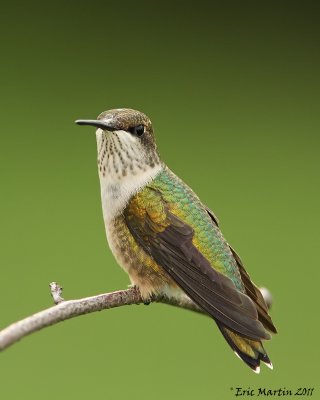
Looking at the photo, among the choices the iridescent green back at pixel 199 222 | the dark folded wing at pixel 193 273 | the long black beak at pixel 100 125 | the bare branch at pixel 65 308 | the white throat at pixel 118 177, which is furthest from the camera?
the iridescent green back at pixel 199 222

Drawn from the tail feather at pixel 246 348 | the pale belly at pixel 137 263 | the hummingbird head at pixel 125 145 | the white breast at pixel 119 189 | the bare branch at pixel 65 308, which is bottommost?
the tail feather at pixel 246 348

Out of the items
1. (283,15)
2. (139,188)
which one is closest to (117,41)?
(283,15)

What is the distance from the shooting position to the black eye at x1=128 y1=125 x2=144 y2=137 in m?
1.99

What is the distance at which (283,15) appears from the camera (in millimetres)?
6652

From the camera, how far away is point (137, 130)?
202cm

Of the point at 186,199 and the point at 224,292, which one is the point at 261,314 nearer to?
the point at 224,292

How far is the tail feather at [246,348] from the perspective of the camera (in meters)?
1.95

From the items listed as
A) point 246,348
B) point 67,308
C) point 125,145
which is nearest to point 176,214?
point 125,145

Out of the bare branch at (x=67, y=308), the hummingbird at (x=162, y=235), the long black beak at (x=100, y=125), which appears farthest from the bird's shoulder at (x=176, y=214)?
the long black beak at (x=100, y=125)

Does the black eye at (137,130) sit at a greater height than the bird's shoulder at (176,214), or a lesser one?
greater

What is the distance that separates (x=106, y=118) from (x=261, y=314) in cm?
66

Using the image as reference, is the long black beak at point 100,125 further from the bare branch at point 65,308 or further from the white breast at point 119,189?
the bare branch at point 65,308

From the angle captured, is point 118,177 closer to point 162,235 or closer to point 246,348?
point 162,235

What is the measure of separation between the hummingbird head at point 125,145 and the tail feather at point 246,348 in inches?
18.8
